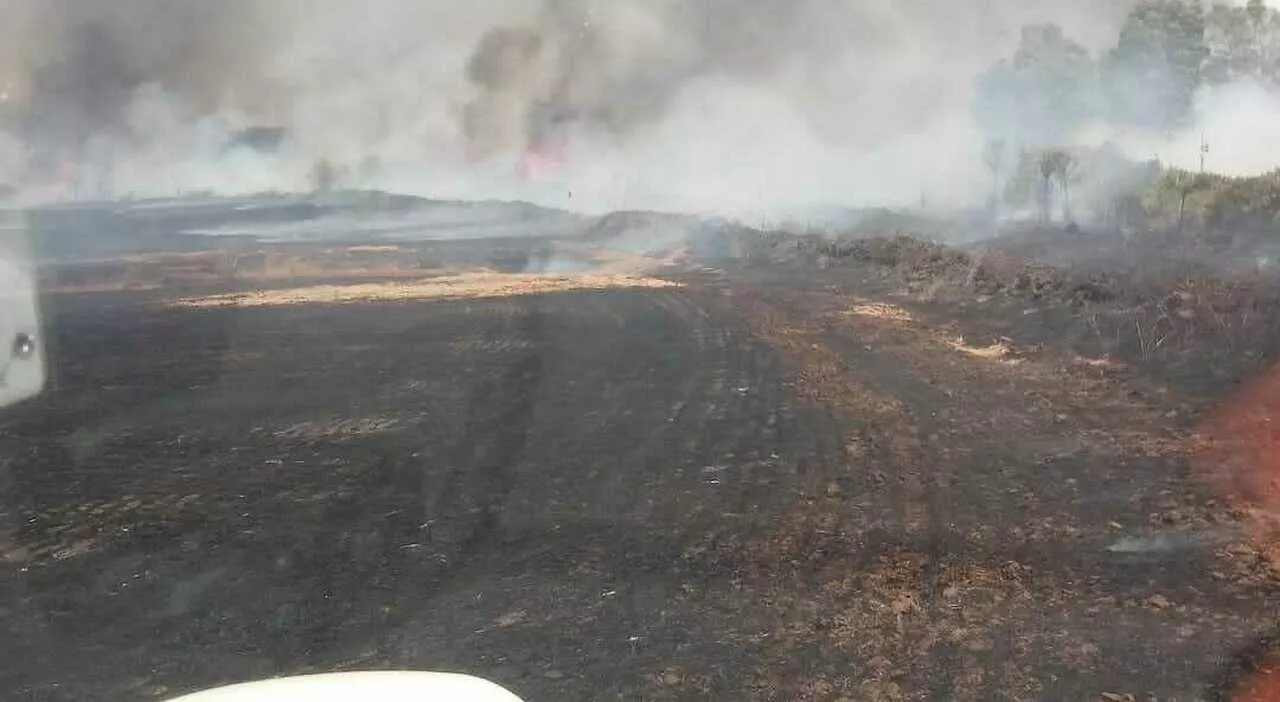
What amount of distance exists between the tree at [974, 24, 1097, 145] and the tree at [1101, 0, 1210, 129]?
7cm

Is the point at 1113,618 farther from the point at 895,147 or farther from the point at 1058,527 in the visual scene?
the point at 895,147

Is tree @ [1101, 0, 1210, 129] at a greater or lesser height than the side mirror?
greater

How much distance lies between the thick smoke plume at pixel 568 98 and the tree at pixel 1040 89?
4 centimetres

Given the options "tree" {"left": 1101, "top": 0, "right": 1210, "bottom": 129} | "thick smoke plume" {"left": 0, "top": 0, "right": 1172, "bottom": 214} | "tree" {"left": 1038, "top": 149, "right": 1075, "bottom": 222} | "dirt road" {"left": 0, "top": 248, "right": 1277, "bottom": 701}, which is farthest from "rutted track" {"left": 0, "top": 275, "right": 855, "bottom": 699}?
"tree" {"left": 1101, "top": 0, "right": 1210, "bottom": 129}

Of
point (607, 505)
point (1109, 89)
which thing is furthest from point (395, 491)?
point (1109, 89)

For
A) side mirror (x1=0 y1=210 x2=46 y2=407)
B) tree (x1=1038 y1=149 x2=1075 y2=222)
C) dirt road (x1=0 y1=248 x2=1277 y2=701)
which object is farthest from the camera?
tree (x1=1038 y1=149 x2=1075 y2=222)

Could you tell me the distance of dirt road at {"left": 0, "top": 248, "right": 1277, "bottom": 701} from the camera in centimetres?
236

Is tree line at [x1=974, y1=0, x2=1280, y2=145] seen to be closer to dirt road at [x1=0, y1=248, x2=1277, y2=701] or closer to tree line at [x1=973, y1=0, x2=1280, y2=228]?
tree line at [x1=973, y1=0, x2=1280, y2=228]

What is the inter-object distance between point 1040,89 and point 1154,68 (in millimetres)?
300

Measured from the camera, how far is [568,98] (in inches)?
104

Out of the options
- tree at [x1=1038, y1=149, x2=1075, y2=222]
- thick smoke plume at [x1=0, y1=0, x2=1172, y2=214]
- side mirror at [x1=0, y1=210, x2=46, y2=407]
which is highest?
thick smoke plume at [x1=0, y1=0, x2=1172, y2=214]

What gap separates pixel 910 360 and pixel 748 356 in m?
0.43

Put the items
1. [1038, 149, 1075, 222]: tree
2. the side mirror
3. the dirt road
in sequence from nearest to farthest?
the dirt road → the side mirror → [1038, 149, 1075, 222]: tree

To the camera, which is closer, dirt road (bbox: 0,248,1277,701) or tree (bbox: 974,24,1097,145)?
dirt road (bbox: 0,248,1277,701)
